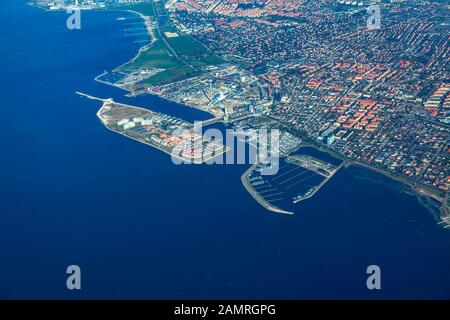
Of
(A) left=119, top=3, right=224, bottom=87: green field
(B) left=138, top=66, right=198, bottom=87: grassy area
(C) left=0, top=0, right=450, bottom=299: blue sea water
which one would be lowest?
(C) left=0, top=0, right=450, bottom=299: blue sea water

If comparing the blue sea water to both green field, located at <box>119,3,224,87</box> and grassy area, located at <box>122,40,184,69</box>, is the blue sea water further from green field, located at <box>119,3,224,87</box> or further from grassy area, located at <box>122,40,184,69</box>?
grassy area, located at <box>122,40,184,69</box>

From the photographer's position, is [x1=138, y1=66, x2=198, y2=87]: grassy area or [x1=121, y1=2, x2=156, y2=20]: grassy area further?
[x1=121, y1=2, x2=156, y2=20]: grassy area

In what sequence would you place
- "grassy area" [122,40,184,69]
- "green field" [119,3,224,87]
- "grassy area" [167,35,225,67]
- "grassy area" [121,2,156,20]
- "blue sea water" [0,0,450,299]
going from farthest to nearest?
"grassy area" [121,2,156,20], "grassy area" [167,35,225,67], "grassy area" [122,40,184,69], "green field" [119,3,224,87], "blue sea water" [0,0,450,299]

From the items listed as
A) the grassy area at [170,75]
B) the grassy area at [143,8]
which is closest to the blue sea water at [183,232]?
the grassy area at [170,75]

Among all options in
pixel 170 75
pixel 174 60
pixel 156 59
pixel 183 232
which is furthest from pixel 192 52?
pixel 183 232

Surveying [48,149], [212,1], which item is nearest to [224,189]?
[48,149]

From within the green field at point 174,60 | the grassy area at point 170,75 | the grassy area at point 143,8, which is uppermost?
the grassy area at point 143,8

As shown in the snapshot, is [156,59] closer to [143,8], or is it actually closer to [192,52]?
[192,52]

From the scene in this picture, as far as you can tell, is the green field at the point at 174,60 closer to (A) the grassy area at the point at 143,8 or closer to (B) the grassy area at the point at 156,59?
(B) the grassy area at the point at 156,59

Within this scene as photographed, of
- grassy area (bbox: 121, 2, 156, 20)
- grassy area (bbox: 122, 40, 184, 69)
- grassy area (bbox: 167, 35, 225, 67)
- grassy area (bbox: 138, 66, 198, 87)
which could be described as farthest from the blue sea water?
grassy area (bbox: 121, 2, 156, 20)
